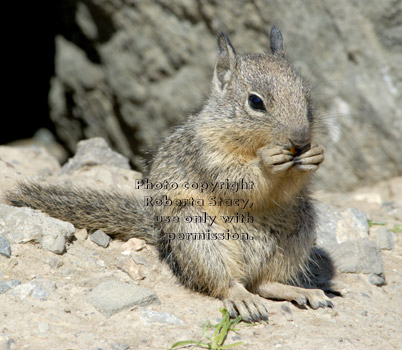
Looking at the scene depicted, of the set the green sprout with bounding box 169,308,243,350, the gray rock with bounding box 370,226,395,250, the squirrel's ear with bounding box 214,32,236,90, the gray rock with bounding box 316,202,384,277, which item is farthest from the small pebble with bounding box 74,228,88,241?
the gray rock with bounding box 370,226,395,250

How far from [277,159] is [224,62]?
0.99 meters

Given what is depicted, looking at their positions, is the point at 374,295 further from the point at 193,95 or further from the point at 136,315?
the point at 193,95

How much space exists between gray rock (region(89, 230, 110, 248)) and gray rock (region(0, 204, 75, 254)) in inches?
12.0

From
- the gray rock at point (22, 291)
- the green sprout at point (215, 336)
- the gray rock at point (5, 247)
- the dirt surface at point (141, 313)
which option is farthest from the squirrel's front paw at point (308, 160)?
the gray rock at point (5, 247)

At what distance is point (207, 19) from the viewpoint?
7.08 m

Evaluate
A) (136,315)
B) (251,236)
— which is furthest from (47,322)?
(251,236)

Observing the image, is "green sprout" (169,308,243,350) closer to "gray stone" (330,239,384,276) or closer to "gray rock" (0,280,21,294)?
"gray rock" (0,280,21,294)

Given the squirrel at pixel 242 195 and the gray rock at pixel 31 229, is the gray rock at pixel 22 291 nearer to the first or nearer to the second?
the gray rock at pixel 31 229

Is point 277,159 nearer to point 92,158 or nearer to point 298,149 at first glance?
point 298,149

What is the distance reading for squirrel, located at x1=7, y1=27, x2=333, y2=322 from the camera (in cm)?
385

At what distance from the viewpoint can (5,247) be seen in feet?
12.6

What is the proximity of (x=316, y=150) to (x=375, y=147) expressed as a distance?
2956 mm

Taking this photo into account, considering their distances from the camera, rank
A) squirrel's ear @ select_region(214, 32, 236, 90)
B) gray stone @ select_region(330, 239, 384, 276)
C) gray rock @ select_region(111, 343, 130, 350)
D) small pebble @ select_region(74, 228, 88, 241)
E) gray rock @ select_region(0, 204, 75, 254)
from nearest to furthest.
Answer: gray rock @ select_region(111, 343, 130, 350)
gray rock @ select_region(0, 204, 75, 254)
squirrel's ear @ select_region(214, 32, 236, 90)
small pebble @ select_region(74, 228, 88, 241)
gray stone @ select_region(330, 239, 384, 276)

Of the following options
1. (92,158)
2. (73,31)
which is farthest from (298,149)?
(73,31)
